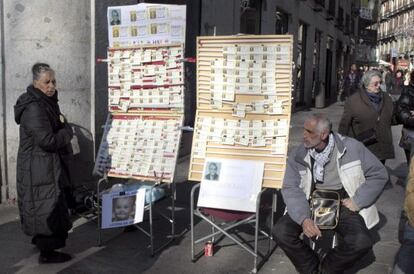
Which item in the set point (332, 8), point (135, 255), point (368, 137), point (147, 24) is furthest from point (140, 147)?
point (332, 8)

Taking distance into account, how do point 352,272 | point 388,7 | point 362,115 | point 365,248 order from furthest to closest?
point 388,7
point 362,115
point 352,272
point 365,248

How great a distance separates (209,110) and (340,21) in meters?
26.6

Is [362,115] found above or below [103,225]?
above

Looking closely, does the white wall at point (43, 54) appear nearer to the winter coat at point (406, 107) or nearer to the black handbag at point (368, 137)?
the black handbag at point (368, 137)

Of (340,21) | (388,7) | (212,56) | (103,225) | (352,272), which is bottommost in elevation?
(352,272)

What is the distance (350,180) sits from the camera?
3984 mm

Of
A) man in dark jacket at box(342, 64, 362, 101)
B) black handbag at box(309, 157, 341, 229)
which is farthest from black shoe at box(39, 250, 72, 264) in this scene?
man in dark jacket at box(342, 64, 362, 101)

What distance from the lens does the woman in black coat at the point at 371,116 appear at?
579cm

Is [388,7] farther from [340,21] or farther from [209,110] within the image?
[209,110]

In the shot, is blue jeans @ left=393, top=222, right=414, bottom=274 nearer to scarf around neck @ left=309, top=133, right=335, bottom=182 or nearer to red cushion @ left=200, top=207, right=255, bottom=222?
scarf around neck @ left=309, top=133, right=335, bottom=182

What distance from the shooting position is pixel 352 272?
4.39 metres

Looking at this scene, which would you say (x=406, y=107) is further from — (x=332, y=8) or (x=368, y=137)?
(x=332, y=8)

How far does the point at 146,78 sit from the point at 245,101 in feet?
3.14

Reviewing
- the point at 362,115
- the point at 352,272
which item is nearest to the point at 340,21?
the point at 362,115
